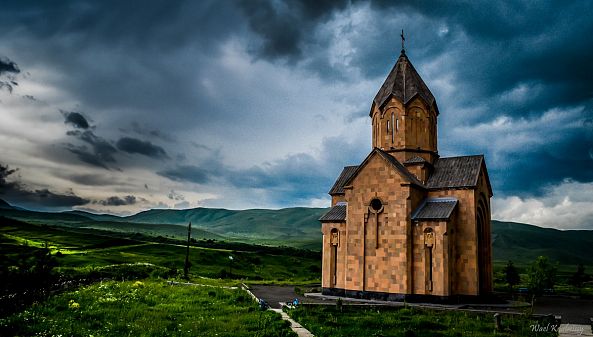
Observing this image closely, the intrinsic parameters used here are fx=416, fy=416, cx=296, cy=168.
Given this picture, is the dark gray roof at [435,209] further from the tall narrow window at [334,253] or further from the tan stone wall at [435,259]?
the tall narrow window at [334,253]

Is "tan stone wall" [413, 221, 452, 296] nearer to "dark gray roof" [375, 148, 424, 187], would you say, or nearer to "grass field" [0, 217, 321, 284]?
"dark gray roof" [375, 148, 424, 187]

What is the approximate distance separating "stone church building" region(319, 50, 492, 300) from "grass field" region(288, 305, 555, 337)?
17.5 feet

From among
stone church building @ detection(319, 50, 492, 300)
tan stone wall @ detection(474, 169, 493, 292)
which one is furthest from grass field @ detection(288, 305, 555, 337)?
tan stone wall @ detection(474, 169, 493, 292)

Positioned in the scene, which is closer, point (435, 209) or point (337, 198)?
point (435, 209)

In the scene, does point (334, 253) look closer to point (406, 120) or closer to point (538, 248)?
point (406, 120)

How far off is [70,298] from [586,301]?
30.4 m

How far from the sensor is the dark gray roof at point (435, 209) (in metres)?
24.5

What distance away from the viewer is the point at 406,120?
29.3m

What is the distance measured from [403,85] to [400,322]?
62.1ft

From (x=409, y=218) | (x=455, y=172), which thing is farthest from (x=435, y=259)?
(x=455, y=172)

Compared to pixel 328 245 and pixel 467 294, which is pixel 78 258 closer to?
pixel 328 245

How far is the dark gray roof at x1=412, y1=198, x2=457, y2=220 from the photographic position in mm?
24480

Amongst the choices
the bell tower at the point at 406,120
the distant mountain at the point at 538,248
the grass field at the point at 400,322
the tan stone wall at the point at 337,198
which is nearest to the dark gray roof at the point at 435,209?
the bell tower at the point at 406,120

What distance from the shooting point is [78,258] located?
4678 centimetres
